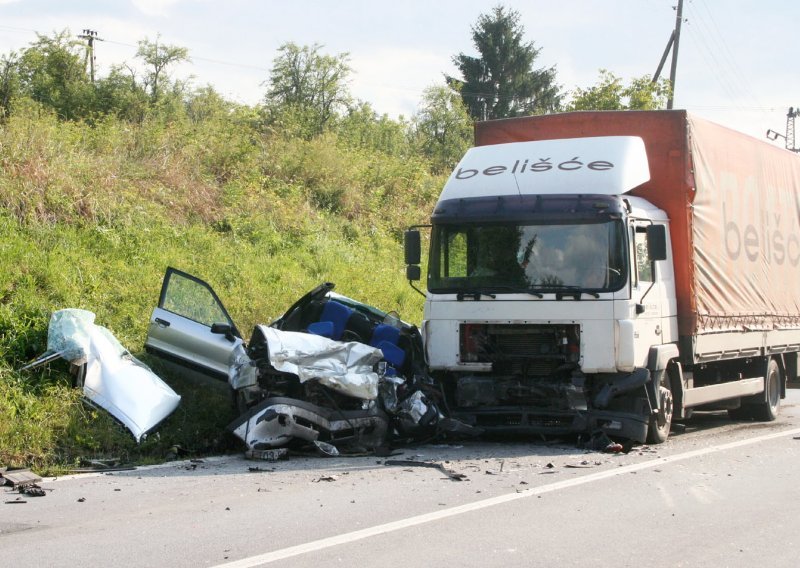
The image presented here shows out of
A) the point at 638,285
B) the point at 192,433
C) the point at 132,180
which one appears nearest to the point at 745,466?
the point at 638,285

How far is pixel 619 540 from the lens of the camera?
581cm

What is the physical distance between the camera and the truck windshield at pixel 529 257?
385 inches

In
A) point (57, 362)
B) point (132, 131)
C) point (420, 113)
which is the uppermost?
point (420, 113)

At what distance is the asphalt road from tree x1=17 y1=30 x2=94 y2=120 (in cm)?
2302

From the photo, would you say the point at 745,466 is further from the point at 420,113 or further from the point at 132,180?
the point at 420,113

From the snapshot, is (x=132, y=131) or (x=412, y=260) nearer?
(x=412, y=260)

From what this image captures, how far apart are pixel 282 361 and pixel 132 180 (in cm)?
872

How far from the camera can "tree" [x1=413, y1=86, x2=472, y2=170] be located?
141ft

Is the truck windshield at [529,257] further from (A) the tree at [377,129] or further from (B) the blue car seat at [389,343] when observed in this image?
(A) the tree at [377,129]

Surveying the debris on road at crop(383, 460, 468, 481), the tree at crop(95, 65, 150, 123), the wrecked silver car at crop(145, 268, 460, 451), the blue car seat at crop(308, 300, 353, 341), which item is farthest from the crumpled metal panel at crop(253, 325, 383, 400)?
the tree at crop(95, 65, 150, 123)

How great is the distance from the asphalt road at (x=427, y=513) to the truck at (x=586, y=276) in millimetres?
695

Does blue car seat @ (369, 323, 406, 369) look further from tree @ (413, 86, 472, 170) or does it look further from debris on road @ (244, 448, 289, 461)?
tree @ (413, 86, 472, 170)

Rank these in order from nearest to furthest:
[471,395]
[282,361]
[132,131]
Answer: [282,361], [471,395], [132,131]

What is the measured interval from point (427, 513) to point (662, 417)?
4.60 m
